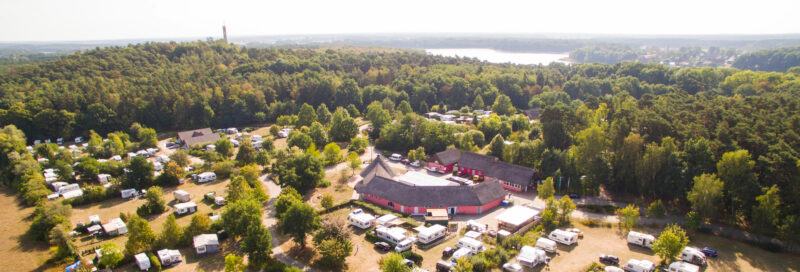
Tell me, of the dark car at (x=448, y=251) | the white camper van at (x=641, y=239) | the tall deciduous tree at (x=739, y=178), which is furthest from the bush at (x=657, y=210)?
the dark car at (x=448, y=251)

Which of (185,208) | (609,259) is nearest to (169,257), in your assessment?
(185,208)

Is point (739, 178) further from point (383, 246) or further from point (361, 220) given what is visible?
point (361, 220)

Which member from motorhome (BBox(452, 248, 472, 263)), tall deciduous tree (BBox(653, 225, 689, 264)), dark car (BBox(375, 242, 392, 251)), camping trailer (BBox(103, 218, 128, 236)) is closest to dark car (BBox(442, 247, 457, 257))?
motorhome (BBox(452, 248, 472, 263))

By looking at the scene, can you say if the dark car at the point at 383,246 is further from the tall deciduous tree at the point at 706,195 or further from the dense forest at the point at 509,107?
the tall deciduous tree at the point at 706,195

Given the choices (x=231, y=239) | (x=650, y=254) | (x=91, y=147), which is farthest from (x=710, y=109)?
(x=91, y=147)

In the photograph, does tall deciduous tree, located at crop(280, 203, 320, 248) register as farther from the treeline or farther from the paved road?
the treeline

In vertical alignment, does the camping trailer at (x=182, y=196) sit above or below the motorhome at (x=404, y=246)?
below
